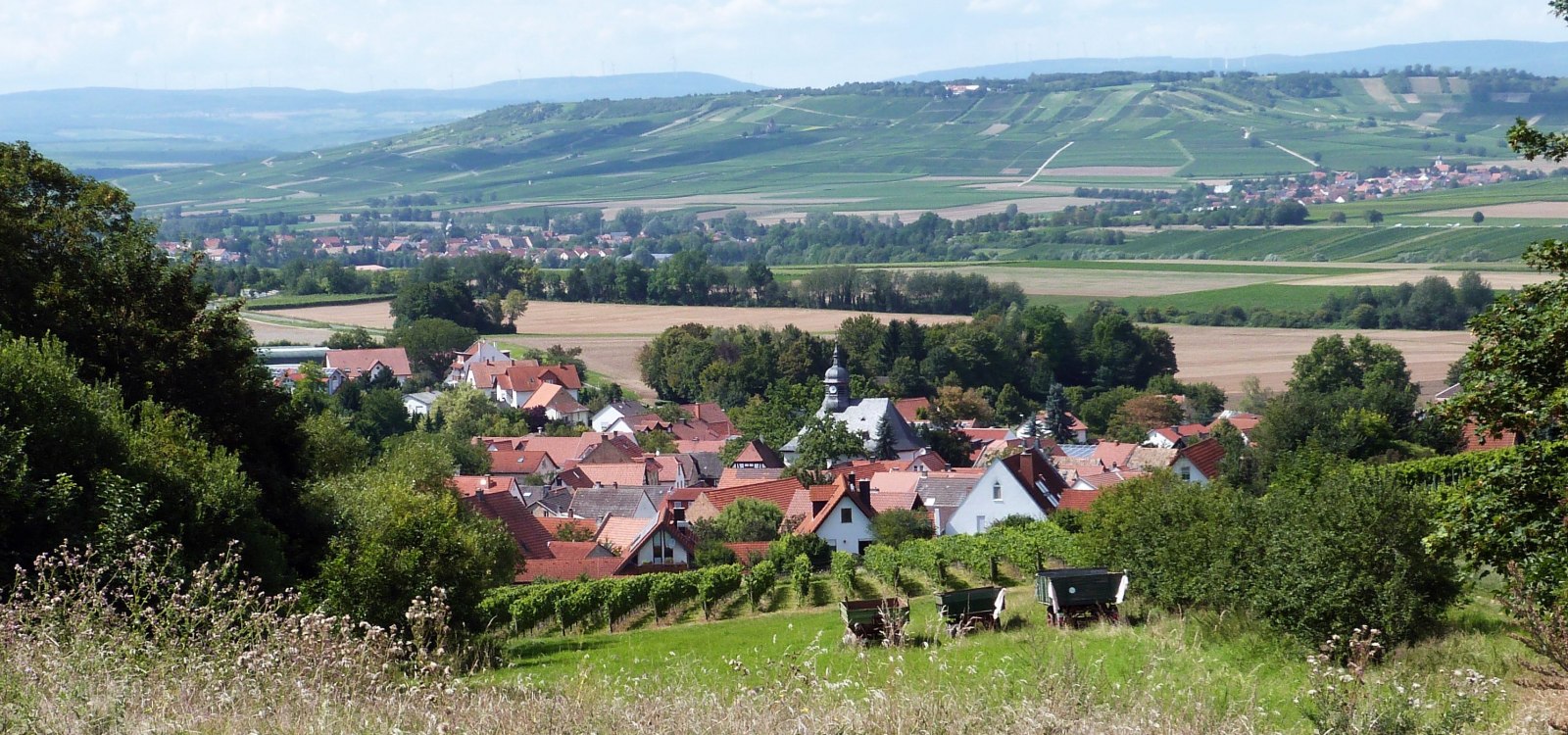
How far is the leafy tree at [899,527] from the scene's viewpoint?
1603 inches

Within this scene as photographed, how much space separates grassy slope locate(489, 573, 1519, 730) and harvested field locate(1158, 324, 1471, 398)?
58.0 m

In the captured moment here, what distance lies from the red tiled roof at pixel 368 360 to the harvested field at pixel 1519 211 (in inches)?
4581

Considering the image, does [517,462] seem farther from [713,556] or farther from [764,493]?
[713,556]

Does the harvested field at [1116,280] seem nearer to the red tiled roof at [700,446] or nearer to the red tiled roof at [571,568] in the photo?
the red tiled roof at [700,446]

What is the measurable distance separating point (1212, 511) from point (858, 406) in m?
48.8

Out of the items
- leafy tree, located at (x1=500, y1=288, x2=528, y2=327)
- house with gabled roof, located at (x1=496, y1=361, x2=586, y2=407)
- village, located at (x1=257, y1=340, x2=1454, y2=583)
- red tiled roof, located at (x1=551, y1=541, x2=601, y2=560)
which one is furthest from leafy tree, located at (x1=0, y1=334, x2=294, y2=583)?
leafy tree, located at (x1=500, y1=288, x2=528, y2=327)

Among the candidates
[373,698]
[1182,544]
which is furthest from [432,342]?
[373,698]

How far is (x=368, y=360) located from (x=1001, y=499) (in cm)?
5301

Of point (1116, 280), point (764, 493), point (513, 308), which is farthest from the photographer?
point (1116, 280)

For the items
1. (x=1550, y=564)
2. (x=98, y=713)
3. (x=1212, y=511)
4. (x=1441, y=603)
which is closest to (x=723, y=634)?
(x=1212, y=511)

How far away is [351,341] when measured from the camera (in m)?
92.4

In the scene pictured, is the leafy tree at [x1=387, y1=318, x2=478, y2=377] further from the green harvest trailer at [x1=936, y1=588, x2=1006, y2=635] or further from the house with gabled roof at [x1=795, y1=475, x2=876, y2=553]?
the green harvest trailer at [x1=936, y1=588, x2=1006, y2=635]

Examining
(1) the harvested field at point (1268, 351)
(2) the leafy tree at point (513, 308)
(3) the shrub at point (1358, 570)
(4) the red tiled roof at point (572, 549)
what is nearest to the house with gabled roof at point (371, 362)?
(2) the leafy tree at point (513, 308)

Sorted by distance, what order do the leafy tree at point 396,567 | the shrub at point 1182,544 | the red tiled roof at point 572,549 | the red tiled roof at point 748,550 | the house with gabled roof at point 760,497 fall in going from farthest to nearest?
the house with gabled roof at point 760,497 → the red tiled roof at point 572,549 → the red tiled roof at point 748,550 → the shrub at point 1182,544 → the leafy tree at point 396,567
